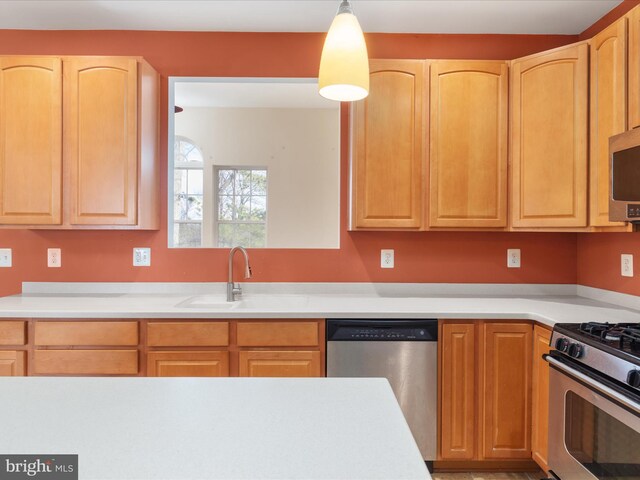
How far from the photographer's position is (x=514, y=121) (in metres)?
2.46

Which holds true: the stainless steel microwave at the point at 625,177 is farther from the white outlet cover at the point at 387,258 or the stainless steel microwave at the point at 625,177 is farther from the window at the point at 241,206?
the window at the point at 241,206

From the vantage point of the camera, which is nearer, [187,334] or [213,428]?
[213,428]

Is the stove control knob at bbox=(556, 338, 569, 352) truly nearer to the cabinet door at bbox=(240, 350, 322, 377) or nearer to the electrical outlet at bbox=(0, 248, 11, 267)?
the cabinet door at bbox=(240, 350, 322, 377)

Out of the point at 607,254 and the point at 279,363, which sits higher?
the point at 607,254

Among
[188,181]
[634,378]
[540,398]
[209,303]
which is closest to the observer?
[634,378]

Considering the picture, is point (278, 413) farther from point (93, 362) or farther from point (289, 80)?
point (289, 80)

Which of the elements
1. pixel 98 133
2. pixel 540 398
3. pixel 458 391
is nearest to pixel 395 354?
pixel 458 391

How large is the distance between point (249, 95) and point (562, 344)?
332cm

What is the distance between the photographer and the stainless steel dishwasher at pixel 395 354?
217 centimetres

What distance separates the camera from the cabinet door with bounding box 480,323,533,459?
2180 mm

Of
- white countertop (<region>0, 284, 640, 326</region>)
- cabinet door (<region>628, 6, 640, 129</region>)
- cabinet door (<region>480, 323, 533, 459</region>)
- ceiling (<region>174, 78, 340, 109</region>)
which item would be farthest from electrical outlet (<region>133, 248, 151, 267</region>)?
cabinet door (<region>628, 6, 640, 129</region>)

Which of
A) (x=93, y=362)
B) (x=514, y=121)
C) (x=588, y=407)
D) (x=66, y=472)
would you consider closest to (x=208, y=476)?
(x=66, y=472)

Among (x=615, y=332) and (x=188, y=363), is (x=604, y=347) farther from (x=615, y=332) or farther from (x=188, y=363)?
(x=188, y=363)

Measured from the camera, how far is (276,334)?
2.18 m
